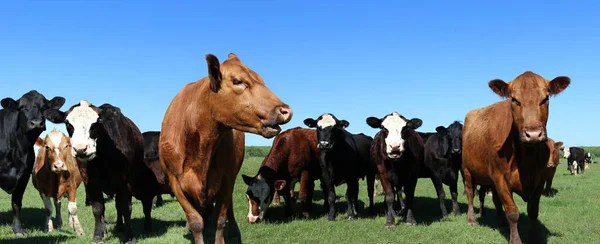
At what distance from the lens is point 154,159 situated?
9367mm

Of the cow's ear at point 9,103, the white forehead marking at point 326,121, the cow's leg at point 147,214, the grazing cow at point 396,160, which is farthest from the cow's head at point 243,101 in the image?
the white forehead marking at point 326,121

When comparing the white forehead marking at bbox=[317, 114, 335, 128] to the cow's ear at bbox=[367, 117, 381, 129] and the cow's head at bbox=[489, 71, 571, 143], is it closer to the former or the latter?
the cow's ear at bbox=[367, 117, 381, 129]

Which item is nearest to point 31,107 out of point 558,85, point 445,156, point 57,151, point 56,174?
point 57,151

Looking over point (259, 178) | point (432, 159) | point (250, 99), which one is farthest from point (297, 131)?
point (250, 99)

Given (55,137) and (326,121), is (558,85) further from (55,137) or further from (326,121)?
(55,137)

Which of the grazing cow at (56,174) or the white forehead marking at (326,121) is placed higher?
the white forehead marking at (326,121)

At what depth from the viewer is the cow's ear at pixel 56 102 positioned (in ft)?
28.6

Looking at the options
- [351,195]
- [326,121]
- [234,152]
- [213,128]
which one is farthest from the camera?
[326,121]

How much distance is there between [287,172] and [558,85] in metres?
6.05

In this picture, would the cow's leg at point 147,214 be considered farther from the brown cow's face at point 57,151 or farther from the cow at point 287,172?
the cow at point 287,172

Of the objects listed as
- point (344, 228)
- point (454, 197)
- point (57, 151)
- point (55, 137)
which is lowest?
point (344, 228)

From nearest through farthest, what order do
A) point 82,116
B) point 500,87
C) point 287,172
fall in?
point 500,87, point 82,116, point 287,172

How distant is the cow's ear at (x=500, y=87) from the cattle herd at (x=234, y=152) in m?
0.01

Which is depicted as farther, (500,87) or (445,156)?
(445,156)
